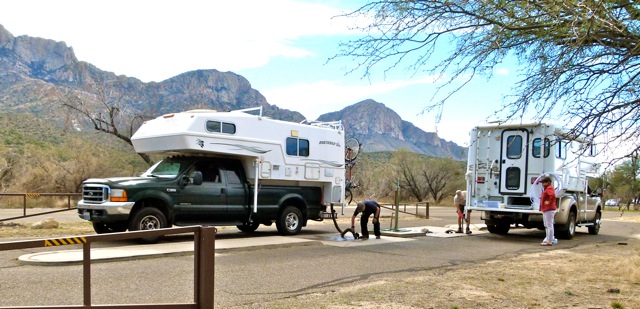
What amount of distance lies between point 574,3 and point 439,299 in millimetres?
→ 3692

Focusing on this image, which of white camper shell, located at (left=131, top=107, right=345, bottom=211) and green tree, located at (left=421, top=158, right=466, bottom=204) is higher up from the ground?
white camper shell, located at (left=131, top=107, right=345, bottom=211)

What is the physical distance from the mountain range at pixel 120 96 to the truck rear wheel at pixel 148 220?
6815 millimetres

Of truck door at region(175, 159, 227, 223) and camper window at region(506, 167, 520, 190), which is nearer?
truck door at region(175, 159, 227, 223)

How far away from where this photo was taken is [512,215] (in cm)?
1557

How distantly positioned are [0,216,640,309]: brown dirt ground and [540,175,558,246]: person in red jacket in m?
2.96

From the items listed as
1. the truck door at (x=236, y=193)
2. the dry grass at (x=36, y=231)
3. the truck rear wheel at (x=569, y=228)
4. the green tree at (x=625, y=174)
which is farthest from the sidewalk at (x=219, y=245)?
the green tree at (x=625, y=174)

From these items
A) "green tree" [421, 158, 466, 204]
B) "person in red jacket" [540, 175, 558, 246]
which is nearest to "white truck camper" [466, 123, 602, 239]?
"person in red jacket" [540, 175, 558, 246]

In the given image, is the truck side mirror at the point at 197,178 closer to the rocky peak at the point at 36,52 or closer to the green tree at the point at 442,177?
the green tree at the point at 442,177

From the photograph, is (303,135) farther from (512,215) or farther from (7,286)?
(7,286)

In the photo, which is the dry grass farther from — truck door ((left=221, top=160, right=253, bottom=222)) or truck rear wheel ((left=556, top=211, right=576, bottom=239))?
truck rear wheel ((left=556, top=211, right=576, bottom=239))

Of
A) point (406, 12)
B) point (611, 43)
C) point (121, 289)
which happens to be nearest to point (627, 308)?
point (611, 43)

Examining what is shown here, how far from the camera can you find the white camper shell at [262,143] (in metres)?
12.7

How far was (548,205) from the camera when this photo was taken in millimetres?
14062

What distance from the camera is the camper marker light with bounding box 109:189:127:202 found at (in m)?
11.5
